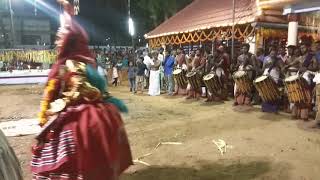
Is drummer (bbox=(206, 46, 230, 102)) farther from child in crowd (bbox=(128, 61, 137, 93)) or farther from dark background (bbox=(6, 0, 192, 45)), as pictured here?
dark background (bbox=(6, 0, 192, 45))

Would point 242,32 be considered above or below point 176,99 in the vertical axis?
above

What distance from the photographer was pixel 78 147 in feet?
10.1

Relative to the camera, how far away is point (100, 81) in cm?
351

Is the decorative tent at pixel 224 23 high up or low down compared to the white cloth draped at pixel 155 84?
up

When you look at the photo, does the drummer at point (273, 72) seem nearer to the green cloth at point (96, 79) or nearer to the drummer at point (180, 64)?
the drummer at point (180, 64)

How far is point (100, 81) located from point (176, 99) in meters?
8.71

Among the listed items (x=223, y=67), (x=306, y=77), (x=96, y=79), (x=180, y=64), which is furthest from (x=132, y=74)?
(x=96, y=79)

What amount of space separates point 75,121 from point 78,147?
236 millimetres

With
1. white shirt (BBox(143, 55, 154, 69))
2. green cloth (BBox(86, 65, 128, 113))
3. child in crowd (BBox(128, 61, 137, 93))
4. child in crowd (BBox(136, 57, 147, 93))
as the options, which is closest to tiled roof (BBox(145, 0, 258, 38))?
white shirt (BBox(143, 55, 154, 69))

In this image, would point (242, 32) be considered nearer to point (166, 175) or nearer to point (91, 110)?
point (166, 175)

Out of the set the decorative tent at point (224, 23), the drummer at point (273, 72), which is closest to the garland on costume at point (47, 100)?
the drummer at point (273, 72)

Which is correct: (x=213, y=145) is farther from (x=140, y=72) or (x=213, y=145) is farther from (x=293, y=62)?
(x=140, y=72)

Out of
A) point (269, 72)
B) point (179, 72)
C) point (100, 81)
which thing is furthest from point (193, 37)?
point (100, 81)

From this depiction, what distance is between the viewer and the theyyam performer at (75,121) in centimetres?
311
